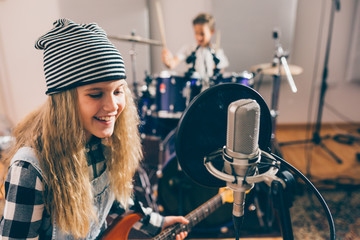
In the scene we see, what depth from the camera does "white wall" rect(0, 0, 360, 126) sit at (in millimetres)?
3117

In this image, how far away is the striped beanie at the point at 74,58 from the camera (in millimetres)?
745

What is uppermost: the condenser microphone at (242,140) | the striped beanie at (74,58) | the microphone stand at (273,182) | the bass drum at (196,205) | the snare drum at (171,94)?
the striped beanie at (74,58)

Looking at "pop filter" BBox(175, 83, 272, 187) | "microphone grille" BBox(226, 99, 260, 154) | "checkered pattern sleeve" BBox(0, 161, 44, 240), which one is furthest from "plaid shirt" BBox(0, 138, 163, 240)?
"microphone grille" BBox(226, 99, 260, 154)

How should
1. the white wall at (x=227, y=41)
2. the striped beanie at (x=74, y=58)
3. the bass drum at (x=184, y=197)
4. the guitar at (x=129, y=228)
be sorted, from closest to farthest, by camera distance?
the striped beanie at (x=74, y=58)
the guitar at (x=129, y=228)
the bass drum at (x=184, y=197)
the white wall at (x=227, y=41)

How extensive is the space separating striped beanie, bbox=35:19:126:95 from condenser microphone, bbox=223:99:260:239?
42 centimetres

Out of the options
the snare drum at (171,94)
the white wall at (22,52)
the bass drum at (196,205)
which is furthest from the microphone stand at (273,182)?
the white wall at (22,52)

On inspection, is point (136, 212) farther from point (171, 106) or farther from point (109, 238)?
point (171, 106)

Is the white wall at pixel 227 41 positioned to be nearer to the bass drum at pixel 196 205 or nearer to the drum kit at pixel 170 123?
the drum kit at pixel 170 123

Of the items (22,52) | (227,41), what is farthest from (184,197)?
(22,52)

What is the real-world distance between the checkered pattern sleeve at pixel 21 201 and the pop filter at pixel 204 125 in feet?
1.58

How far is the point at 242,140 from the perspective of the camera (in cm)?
53

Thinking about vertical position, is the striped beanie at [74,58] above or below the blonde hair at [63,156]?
above

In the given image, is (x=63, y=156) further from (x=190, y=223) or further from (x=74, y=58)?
(x=190, y=223)

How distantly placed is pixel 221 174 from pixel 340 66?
403 cm
